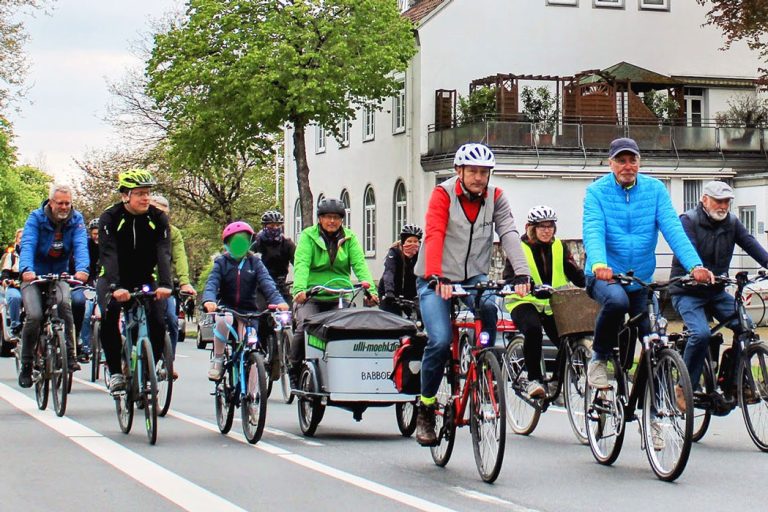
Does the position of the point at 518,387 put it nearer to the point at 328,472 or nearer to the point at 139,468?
the point at 328,472

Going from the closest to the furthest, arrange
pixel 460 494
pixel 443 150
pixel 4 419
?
pixel 460 494 → pixel 4 419 → pixel 443 150

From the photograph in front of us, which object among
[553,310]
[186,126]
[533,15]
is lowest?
[553,310]

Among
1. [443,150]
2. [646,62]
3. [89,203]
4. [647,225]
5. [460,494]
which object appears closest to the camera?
[460,494]

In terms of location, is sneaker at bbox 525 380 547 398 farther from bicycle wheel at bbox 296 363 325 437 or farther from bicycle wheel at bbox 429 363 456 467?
bicycle wheel at bbox 296 363 325 437

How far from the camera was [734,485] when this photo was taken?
9.41m

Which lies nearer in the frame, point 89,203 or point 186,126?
point 186,126

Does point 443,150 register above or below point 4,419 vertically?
above

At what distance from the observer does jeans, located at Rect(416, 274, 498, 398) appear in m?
9.88

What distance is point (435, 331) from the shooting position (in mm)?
9891

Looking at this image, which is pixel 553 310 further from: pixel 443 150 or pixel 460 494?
pixel 443 150

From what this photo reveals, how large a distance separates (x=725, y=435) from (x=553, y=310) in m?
1.80

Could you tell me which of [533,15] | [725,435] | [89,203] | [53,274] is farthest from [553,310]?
[89,203]

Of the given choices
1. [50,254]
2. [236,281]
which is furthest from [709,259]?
[50,254]

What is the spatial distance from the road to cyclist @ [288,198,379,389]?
1093 mm
